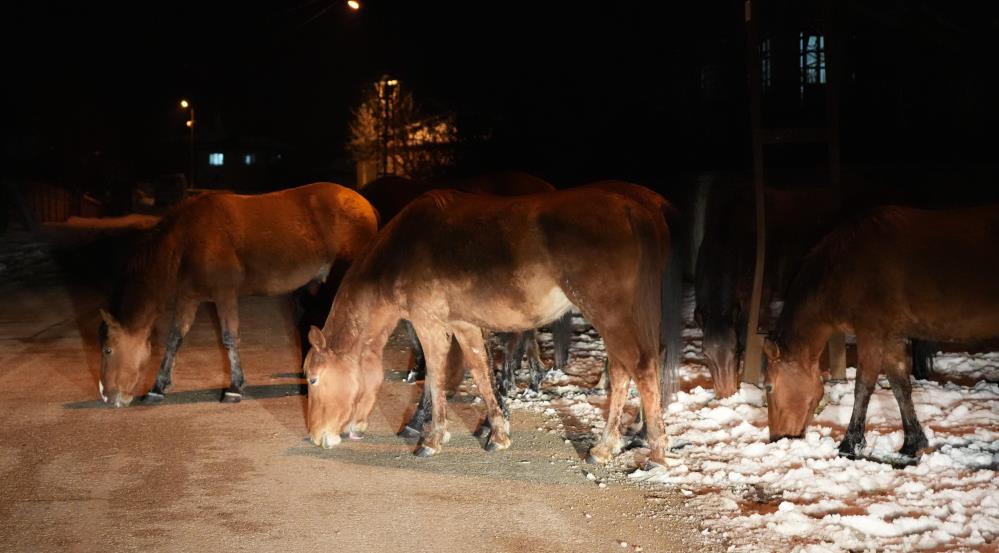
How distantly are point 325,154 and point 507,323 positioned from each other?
62.5 metres

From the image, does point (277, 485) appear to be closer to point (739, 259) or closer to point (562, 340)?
point (562, 340)

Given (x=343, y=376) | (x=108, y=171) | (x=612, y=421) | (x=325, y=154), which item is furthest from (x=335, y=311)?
(x=325, y=154)

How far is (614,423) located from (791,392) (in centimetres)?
148

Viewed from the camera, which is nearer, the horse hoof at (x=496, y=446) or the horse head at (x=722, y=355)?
the horse hoof at (x=496, y=446)

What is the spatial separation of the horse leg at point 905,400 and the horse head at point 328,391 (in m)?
4.38

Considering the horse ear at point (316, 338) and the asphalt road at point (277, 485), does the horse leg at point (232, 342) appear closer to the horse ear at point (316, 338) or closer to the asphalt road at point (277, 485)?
the asphalt road at point (277, 485)

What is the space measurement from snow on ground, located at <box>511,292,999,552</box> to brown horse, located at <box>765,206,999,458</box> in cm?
38

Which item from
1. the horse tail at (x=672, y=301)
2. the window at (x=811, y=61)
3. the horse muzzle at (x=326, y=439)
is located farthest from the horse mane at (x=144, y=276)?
the window at (x=811, y=61)

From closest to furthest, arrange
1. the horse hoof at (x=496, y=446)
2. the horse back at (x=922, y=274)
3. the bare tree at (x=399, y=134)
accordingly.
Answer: the horse back at (x=922, y=274) → the horse hoof at (x=496, y=446) → the bare tree at (x=399, y=134)

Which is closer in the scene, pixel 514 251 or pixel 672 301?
pixel 514 251

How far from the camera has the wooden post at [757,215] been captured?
29.7 ft

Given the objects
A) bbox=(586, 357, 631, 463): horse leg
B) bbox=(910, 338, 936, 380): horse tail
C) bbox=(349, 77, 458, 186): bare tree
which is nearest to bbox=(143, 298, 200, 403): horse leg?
bbox=(586, 357, 631, 463): horse leg

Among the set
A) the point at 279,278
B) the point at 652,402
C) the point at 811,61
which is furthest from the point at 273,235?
the point at 811,61

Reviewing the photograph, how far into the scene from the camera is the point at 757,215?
905 cm
